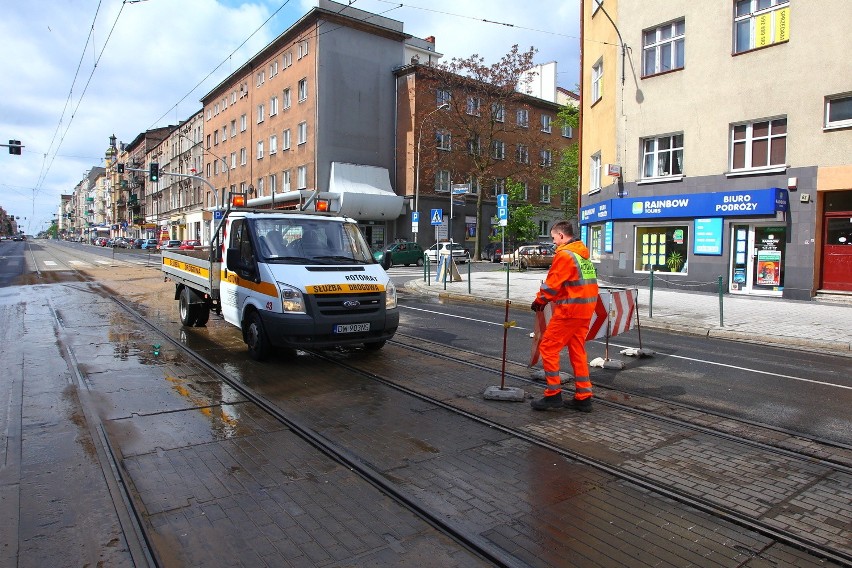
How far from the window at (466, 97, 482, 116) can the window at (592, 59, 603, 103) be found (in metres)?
16.3

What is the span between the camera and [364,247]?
8.82 m

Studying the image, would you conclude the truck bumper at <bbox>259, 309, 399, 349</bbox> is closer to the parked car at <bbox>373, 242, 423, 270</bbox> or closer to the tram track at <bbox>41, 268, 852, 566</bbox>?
the tram track at <bbox>41, 268, 852, 566</bbox>

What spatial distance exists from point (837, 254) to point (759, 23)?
704 cm

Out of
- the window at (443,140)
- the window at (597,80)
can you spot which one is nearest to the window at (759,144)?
the window at (597,80)

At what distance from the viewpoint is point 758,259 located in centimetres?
1742

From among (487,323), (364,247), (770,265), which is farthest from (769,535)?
(770,265)

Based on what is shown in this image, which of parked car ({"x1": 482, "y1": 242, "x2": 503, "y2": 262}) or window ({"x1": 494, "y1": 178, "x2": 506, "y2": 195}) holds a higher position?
window ({"x1": 494, "y1": 178, "x2": 506, "y2": 195})

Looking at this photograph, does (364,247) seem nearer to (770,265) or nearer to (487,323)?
→ (487,323)

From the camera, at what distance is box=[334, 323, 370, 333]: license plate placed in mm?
7551

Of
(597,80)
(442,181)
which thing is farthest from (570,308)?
(442,181)

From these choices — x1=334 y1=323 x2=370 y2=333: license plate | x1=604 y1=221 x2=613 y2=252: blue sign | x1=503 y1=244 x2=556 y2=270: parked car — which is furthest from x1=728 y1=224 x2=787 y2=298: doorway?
x1=503 y1=244 x2=556 y2=270: parked car

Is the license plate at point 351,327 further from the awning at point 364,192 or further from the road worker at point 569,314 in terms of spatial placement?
the awning at point 364,192

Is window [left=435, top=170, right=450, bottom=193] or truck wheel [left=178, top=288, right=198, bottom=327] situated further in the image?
window [left=435, top=170, right=450, bottom=193]

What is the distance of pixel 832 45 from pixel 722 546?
17.3 metres
